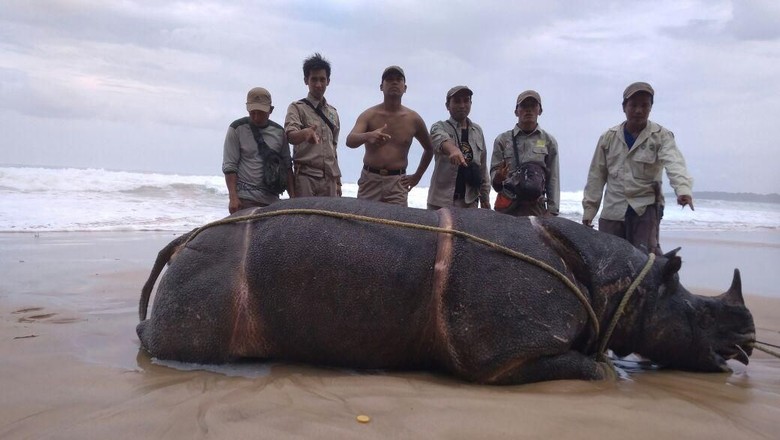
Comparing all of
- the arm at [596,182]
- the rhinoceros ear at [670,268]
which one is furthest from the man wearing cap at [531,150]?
the rhinoceros ear at [670,268]

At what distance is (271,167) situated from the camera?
5.59 metres

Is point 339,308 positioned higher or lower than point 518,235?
lower

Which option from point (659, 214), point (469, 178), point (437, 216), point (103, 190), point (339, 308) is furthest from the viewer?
point (103, 190)

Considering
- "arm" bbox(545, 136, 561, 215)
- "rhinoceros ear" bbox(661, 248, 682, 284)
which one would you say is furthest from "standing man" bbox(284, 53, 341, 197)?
"rhinoceros ear" bbox(661, 248, 682, 284)

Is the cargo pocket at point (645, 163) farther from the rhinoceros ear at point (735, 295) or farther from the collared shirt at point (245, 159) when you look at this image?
the collared shirt at point (245, 159)

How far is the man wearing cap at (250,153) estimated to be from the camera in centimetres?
564

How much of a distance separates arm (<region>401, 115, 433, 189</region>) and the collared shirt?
4.73 feet

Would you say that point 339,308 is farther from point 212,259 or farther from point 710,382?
point 710,382

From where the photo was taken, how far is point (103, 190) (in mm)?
19469

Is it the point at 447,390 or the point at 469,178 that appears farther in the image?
the point at 469,178

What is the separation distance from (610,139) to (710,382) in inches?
116

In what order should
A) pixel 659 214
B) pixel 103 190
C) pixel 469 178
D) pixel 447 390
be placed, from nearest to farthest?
pixel 447 390
pixel 659 214
pixel 469 178
pixel 103 190

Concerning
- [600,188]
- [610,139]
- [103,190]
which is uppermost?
[610,139]

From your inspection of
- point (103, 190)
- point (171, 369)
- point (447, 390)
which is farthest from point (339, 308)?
point (103, 190)
